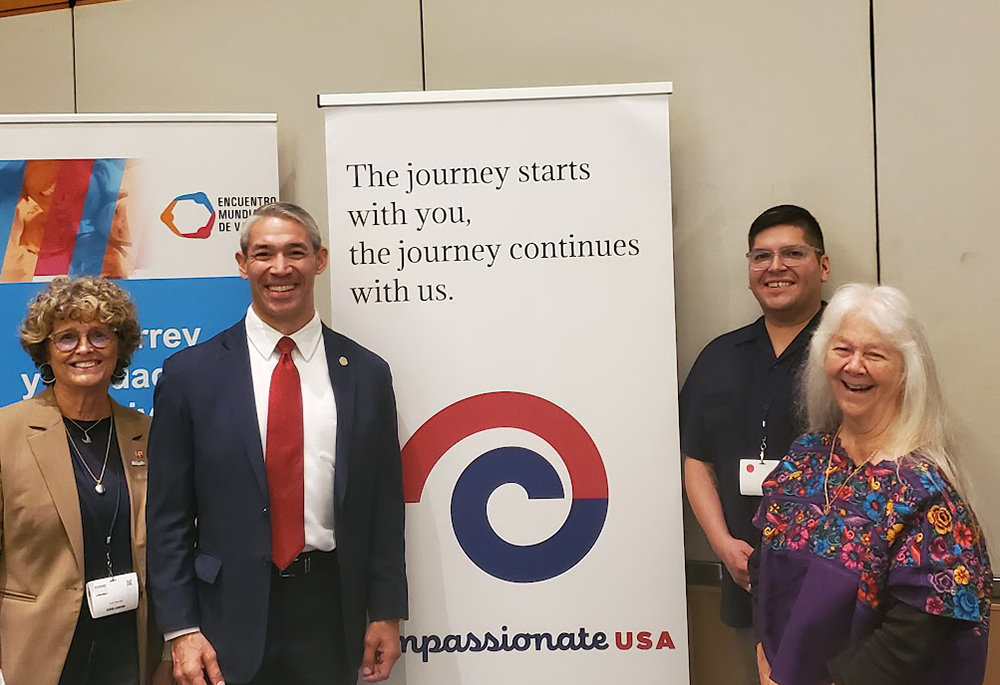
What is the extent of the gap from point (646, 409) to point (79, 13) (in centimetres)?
261

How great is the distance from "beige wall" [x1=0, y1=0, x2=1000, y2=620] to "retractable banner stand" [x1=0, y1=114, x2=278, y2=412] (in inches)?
14.0

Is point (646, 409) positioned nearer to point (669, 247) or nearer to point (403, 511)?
point (669, 247)

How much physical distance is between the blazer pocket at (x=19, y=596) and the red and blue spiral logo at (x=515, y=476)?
0.97 metres

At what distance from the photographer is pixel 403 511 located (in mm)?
2455

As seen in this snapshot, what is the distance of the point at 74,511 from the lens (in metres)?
2.16

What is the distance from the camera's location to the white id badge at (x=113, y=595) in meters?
2.15

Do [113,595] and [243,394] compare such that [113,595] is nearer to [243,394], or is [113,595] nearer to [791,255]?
[243,394]

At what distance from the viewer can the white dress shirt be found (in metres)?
2.28

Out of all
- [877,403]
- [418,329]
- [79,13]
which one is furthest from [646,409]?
[79,13]

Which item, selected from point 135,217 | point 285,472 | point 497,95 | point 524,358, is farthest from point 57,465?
point 497,95

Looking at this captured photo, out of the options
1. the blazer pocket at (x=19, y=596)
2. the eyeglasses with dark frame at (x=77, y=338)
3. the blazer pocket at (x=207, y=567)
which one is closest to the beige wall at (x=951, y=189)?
the blazer pocket at (x=207, y=567)

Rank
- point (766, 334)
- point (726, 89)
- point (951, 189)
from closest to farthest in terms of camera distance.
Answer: point (766, 334) → point (951, 189) → point (726, 89)

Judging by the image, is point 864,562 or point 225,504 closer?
point 864,562

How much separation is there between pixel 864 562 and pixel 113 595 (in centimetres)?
167
